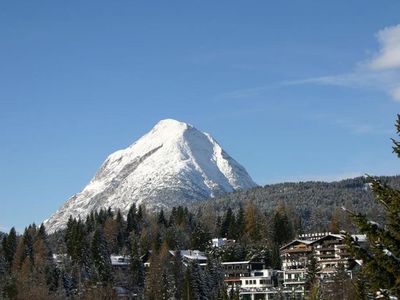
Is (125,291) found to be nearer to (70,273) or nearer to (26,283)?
(70,273)

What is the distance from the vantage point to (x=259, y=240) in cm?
17225

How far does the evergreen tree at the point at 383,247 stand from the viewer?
46.4ft

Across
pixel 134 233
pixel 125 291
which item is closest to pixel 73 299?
pixel 125 291

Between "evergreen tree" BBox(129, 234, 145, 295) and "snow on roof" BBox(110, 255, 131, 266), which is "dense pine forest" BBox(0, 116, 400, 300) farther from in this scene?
"snow on roof" BBox(110, 255, 131, 266)

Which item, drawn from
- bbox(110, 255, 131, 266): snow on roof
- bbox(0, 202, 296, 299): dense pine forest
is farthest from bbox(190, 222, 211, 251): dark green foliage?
bbox(110, 255, 131, 266): snow on roof

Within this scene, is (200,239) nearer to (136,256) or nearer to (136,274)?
(136,256)

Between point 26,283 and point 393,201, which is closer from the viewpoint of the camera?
point 393,201

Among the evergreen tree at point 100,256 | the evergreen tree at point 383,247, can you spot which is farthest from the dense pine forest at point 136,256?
the evergreen tree at point 383,247

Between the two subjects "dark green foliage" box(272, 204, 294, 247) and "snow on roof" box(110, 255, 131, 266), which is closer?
"snow on roof" box(110, 255, 131, 266)

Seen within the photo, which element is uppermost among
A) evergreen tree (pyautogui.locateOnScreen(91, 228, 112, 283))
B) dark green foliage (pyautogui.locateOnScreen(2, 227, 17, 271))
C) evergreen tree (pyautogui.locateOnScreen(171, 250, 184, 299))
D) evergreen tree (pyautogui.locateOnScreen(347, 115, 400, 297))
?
dark green foliage (pyautogui.locateOnScreen(2, 227, 17, 271))

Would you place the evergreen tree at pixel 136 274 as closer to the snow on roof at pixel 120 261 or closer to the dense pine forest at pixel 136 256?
the dense pine forest at pixel 136 256

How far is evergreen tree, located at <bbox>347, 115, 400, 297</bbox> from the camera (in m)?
14.2

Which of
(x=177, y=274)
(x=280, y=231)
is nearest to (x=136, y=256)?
(x=177, y=274)

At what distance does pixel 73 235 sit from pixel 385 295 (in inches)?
5452
